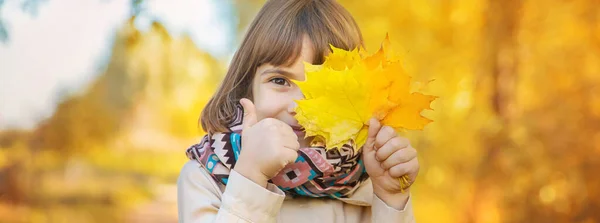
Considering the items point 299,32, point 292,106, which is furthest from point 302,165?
point 299,32

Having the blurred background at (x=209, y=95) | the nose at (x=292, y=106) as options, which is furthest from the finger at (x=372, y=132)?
the blurred background at (x=209, y=95)

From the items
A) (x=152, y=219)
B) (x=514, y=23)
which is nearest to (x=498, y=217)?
(x=514, y=23)

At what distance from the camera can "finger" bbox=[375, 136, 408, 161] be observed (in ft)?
2.73

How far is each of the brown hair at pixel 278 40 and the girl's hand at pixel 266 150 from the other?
123 millimetres

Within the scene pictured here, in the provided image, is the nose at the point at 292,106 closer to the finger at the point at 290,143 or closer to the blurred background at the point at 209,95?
the finger at the point at 290,143

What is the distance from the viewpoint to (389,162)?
85 centimetres

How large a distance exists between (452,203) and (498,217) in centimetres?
22

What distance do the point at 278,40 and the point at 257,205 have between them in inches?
9.3

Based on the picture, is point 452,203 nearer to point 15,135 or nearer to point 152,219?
point 152,219

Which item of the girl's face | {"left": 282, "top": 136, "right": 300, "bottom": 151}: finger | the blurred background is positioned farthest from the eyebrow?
the blurred background

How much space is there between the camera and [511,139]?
3.02m

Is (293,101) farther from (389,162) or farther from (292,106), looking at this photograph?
(389,162)

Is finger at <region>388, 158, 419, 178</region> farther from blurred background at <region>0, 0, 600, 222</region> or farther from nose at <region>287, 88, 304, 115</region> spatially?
blurred background at <region>0, 0, 600, 222</region>

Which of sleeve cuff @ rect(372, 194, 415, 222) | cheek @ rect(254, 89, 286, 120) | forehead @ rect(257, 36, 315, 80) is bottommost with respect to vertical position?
sleeve cuff @ rect(372, 194, 415, 222)
